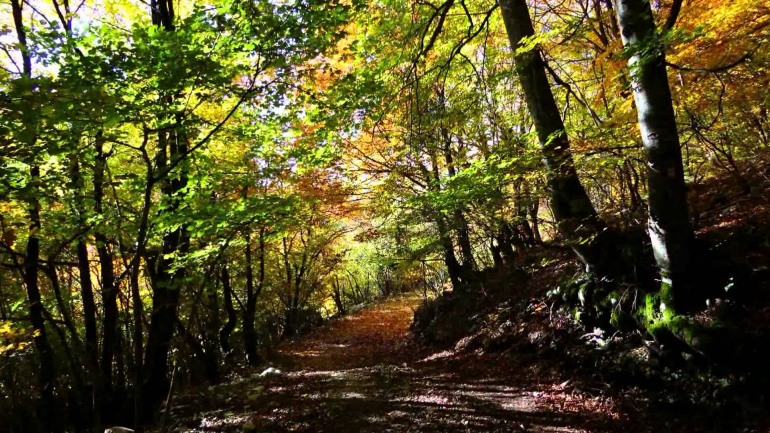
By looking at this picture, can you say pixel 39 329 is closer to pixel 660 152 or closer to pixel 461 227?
pixel 461 227

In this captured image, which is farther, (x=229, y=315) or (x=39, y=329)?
(x=229, y=315)

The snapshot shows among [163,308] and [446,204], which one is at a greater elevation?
[446,204]

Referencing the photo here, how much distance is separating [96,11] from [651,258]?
13.0 meters

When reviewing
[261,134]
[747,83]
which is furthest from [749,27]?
[261,134]

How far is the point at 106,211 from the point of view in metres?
6.64

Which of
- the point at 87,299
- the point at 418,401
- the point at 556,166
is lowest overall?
the point at 418,401

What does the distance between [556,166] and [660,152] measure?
61.3 inches

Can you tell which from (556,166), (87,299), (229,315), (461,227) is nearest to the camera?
(556,166)

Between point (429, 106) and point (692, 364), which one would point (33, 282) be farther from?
point (692, 364)

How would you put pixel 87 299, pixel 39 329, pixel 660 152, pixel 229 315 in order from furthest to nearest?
pixel 229 315, pixel 87 299, pixel 39 329, pixel 660 152

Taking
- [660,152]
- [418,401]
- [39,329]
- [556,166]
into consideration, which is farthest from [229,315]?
[660,152]

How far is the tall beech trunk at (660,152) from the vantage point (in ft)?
14.4

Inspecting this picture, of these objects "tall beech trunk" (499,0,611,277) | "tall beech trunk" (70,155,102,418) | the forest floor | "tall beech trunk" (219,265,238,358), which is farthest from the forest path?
"tall beech trunk" (219,265,238,358)

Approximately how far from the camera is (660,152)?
15.1ft
